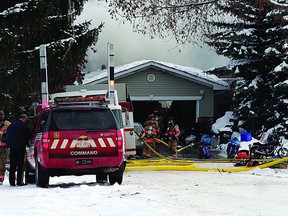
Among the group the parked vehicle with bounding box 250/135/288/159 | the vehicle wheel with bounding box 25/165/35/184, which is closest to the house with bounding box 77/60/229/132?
the parked vehicle with bounding box 250/135/288/159

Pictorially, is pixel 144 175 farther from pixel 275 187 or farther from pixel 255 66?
pixel 255 66

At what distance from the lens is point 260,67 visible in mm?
28828

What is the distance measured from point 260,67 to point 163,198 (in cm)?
2030

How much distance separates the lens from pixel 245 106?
28641mm

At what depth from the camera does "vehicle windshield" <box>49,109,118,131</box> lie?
11531 millimetres

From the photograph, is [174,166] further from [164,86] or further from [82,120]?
[164,86]

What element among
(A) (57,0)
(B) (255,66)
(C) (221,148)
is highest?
(A) (57,0)

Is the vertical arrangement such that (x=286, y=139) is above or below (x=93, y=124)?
below

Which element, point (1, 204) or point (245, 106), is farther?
point (245, 106)

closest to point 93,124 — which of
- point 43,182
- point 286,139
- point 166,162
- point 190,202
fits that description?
point 43,182

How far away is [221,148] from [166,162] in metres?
12.6

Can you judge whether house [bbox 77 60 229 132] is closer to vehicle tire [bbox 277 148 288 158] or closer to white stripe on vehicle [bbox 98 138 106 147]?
vehicle tire [bbox 277 148 288 158]

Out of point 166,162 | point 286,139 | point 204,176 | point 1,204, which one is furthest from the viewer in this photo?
point 286,139

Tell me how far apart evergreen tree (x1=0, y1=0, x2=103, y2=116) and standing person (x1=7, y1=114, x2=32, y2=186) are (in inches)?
288
